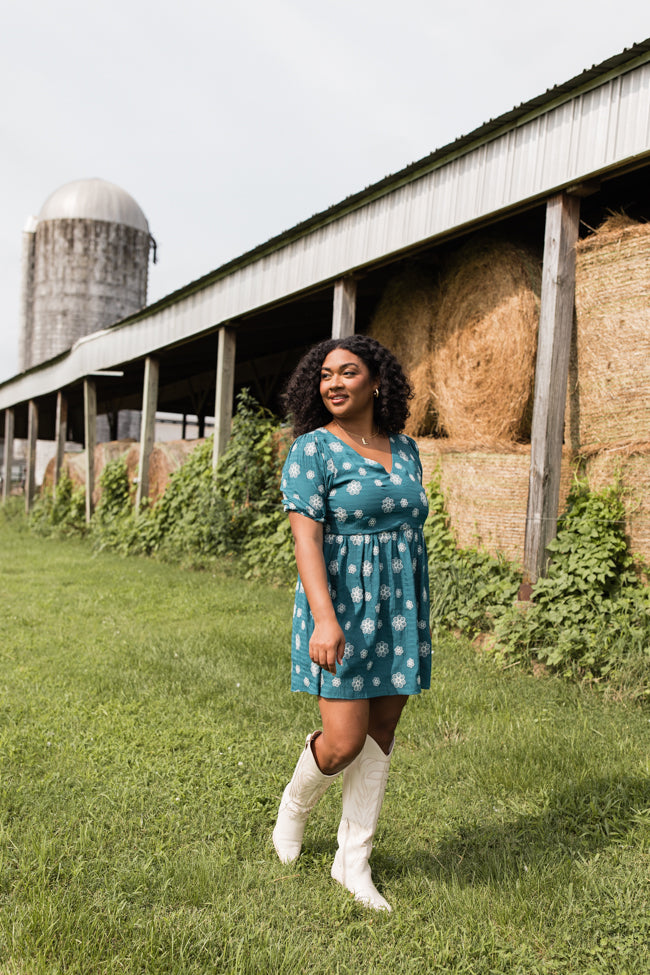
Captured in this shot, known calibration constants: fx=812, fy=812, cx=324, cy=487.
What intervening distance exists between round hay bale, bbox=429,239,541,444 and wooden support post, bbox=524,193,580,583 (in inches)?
38.3

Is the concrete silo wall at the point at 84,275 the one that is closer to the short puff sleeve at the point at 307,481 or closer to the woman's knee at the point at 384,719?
the short puff sleeve at the point at 307,481

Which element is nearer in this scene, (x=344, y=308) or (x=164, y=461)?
(x=344, y=308)

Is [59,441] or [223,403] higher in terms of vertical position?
[223,403]

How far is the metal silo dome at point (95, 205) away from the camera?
24891 millimetres

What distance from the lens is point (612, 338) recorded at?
Result: 5.26m

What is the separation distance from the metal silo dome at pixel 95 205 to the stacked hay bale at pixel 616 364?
879 inches

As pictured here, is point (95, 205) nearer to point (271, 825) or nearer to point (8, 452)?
point (8, 452)

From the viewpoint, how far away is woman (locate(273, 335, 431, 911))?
2.51 m

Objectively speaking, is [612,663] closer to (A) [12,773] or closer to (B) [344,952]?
(B) [344,952]

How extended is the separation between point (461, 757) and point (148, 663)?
93.3 inches

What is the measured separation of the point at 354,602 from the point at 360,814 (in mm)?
711

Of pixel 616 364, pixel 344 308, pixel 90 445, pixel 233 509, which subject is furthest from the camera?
pixel 90 445

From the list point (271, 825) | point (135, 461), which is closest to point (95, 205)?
point (135, 461)

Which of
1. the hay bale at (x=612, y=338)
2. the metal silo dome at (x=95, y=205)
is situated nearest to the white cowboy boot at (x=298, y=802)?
the hay bale at (x=612, y=338)
